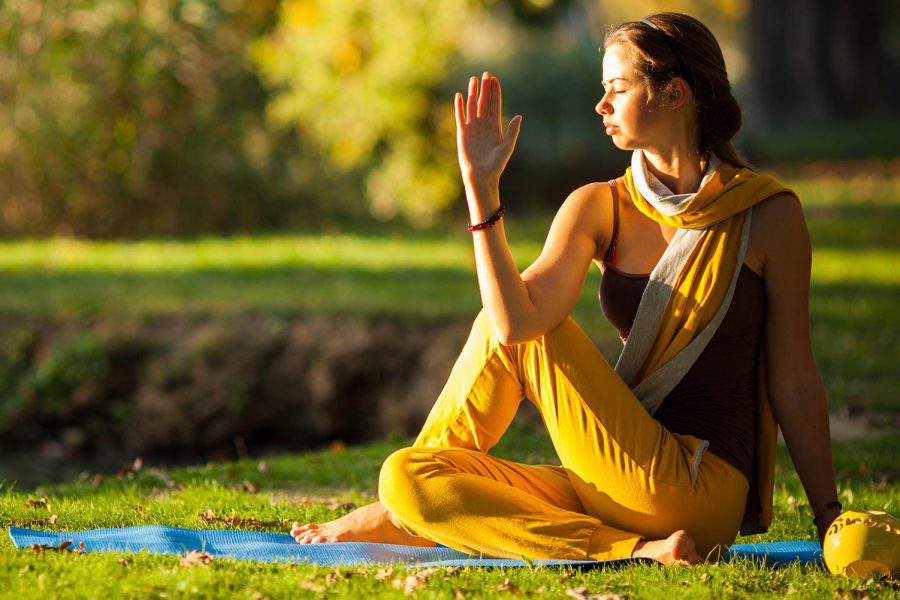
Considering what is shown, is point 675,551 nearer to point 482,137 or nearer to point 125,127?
point 482,137

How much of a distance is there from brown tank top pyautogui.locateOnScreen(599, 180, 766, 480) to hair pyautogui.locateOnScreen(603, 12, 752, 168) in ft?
1.72

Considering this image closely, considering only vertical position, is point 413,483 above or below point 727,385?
below

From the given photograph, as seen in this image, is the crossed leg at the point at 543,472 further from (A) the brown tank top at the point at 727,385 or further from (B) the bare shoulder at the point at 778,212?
(B) the bare shoulder at the point at 778,212

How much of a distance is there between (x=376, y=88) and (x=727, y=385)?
408 inches

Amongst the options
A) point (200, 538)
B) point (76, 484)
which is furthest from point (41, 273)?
point (200, 538)

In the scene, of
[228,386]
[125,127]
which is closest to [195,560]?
[228,386]

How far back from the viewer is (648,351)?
158 inches

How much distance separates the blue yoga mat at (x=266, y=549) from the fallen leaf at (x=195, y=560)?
0.29 ft

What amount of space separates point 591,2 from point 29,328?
34.4 metres

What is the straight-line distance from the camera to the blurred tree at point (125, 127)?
42.4 ft

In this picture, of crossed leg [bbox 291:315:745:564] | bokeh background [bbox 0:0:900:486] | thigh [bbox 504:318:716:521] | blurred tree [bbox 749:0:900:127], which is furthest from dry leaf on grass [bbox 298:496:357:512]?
blurred tree [bbox 749:0:900:127]

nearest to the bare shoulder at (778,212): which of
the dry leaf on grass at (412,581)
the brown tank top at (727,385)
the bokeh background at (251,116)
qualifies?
the brown tank top at (727,385)

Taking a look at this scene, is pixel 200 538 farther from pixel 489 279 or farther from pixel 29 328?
pixel 29 328

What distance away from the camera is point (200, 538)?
4145mm
